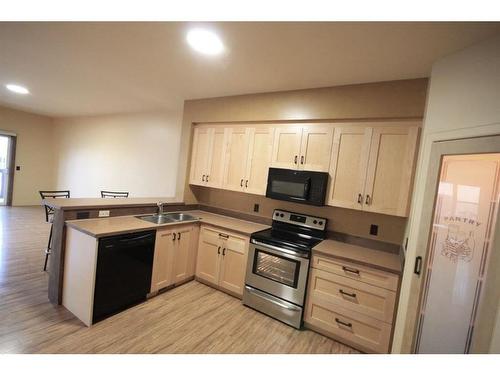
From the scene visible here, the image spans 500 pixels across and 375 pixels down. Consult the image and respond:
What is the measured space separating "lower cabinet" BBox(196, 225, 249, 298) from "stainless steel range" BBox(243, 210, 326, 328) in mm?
143

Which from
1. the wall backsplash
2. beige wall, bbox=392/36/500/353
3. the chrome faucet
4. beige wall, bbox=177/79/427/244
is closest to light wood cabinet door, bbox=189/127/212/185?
beige wall, bbox=177/79/427/244

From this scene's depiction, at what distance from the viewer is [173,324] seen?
2.28 m

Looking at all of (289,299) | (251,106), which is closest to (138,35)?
(251,106)

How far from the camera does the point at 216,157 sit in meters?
3.43

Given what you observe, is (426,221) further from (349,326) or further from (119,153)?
(119,153)

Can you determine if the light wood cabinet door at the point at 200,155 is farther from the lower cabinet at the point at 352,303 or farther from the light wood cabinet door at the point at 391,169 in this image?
the light wood cabinet door at the point at 391,169

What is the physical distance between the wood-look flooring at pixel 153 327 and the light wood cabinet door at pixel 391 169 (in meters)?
1.42

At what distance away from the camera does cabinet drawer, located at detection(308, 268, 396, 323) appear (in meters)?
2.03

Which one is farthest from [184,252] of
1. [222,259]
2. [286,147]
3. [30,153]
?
[30,153]

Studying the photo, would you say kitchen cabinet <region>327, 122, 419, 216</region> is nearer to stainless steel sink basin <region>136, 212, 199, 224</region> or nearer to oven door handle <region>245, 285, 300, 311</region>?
oven door handle <region>245, 285, 300, 311</region>
